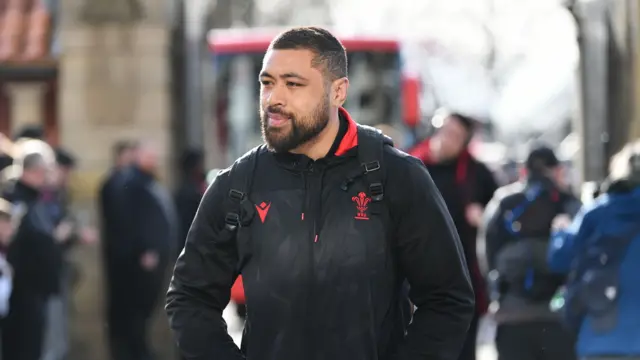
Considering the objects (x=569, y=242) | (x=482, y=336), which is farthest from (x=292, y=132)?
(x=482, y=336)

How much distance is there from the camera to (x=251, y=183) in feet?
12.8

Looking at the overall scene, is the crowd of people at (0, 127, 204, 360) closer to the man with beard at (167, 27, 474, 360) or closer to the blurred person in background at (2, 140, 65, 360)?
the blurred person in background at (2, 140, 65, 360)

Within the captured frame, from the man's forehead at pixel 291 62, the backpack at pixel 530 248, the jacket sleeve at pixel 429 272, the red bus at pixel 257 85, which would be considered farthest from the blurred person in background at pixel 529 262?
the red bus at pixel 257 85

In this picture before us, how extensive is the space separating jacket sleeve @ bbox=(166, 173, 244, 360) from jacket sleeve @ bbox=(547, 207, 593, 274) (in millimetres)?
2748

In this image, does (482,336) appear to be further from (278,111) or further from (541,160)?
(278,111)

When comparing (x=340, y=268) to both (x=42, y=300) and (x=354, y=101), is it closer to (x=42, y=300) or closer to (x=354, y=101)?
(x=42, y=300)

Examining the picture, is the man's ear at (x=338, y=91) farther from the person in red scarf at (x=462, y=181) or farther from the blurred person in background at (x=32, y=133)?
the blurred person in background at (x=32, y=133)

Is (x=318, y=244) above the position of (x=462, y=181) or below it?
above

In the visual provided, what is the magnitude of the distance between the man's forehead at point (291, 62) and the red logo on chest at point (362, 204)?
346mm

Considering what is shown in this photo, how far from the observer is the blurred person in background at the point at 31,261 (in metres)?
9.21

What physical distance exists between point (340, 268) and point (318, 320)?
144 millimetres

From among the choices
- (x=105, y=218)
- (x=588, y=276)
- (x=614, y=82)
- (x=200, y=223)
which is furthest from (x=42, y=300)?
(x=614, y=82)

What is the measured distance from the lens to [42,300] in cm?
944

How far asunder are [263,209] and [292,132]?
0.70 feet
